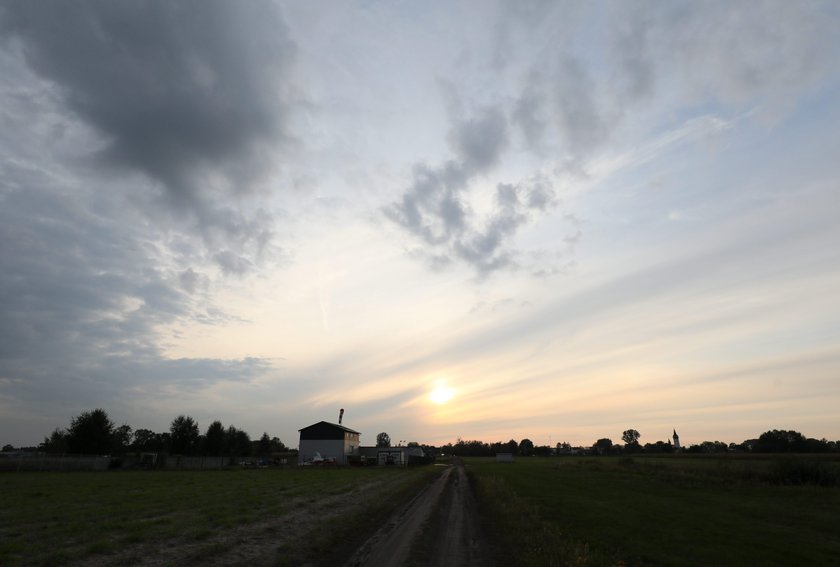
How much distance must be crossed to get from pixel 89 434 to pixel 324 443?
48527mm

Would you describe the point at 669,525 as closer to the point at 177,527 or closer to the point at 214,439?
the point at 177,527

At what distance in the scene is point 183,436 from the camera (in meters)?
119

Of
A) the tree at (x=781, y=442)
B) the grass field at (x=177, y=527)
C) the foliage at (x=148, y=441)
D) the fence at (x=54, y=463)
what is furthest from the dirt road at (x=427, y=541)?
the tree at (x=781, y=442)

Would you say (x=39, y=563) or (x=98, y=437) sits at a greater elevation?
(x=98, y=437)

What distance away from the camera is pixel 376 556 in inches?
653

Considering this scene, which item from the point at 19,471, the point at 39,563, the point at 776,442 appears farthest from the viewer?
the point at 776,442

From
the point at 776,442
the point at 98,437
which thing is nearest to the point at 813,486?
the point at 98,437

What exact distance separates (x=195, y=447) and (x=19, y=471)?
6483 centimetres

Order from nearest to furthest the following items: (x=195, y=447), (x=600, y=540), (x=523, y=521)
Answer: (x=600, y=540) → (x=523, y=521) → (x=195, y=447)

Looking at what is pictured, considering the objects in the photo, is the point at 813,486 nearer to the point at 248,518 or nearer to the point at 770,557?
the point at 770,557

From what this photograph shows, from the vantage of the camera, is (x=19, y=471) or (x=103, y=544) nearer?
(x=103, y=544)

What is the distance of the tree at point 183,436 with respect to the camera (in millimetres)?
118250

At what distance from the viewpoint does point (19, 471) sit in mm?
58844

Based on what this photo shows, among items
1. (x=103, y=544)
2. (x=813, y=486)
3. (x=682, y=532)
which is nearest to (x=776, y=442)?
(x=813, y=486)
